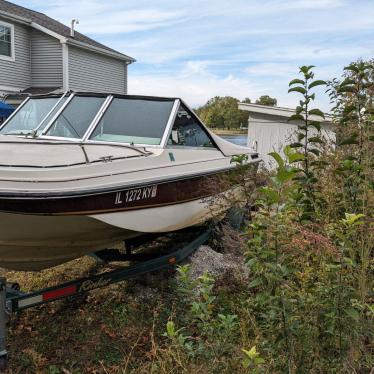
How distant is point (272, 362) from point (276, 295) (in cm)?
39

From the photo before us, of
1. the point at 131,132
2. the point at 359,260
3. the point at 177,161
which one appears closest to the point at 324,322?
the point at 359,260

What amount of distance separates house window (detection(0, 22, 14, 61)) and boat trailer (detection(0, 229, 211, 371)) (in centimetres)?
1326

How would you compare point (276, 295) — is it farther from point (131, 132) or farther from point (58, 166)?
point (131, 132)

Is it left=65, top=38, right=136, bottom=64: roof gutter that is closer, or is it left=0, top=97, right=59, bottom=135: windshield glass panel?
left=0, top=97, right=59, bottom=135: windshield glass panel

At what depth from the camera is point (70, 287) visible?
3.70m

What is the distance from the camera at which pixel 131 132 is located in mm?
4504

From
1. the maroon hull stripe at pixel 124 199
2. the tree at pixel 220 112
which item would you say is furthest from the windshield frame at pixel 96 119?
the tree at pixel 220 112

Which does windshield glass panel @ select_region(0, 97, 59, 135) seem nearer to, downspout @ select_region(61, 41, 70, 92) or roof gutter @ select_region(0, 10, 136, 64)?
roof gutter @ select_region(0, 10, 136, 64)

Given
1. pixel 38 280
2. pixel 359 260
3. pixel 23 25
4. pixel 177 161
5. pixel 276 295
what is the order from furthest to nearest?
1. pixel 23 25
2. pixel 38 280
3. pixel 177 161
4. pixel 359 260
5. pixel 276 295

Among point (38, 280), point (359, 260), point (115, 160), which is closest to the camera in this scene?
point (359, 260)

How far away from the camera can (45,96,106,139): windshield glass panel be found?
4.46 m

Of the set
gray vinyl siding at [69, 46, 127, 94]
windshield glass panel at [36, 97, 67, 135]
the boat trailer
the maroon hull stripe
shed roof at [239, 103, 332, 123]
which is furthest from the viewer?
gray vinyl siding at [69, 46, 127, 94]

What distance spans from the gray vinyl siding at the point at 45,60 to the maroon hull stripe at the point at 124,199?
1364cm

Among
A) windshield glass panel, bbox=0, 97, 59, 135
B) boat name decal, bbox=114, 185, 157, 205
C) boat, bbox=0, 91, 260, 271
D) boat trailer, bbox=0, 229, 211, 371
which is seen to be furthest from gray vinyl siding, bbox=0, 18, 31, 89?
boat name decal, bbox=114, 185, 157, 205
